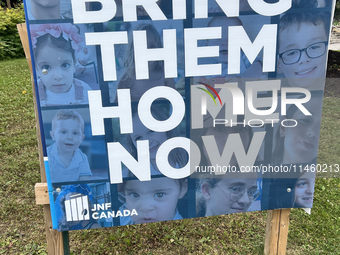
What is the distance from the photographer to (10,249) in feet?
→ 10.6

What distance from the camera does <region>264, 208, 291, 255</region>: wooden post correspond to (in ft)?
8.55

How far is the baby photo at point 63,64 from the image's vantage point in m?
1.91

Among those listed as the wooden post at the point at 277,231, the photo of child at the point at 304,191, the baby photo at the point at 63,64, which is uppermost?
the baby photo at the point at 63,64

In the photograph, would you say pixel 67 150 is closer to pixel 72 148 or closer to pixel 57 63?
pixel 72 148

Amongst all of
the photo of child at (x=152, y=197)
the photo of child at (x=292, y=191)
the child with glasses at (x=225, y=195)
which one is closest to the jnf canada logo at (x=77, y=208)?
the photo of child at (x=152, y=197)

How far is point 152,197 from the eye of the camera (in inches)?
90.7

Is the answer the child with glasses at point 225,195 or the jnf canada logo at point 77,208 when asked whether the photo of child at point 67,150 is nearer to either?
the jnf canada logo at point 77,208

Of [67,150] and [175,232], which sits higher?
[67,150]

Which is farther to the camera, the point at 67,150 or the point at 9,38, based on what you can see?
the point at 9,38

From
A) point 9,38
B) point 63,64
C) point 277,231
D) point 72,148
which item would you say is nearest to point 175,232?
point 277,231

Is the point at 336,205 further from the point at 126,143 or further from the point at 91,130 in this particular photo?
the point at 91,130

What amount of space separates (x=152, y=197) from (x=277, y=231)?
1173mm

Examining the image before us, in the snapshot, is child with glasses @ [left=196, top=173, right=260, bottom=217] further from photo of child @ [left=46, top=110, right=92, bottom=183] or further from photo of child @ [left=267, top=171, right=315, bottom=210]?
photo of child @ [left=46, top=110, right=92, bottom=183]

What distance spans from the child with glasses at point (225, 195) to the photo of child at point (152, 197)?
6.1 inches
